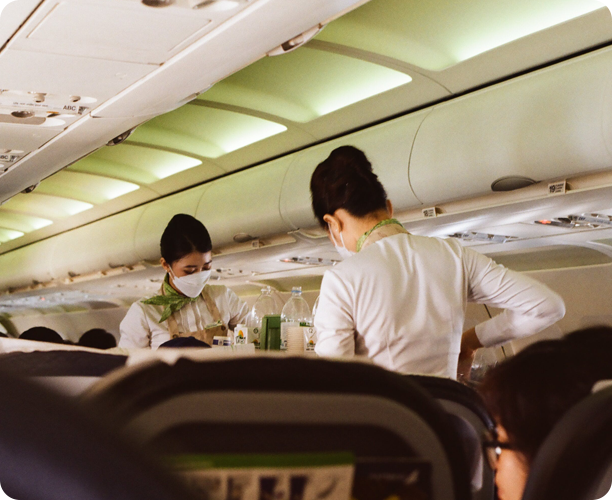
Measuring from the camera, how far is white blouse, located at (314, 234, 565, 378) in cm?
195

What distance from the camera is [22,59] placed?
8.64ft

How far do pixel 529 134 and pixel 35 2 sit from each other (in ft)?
7.82

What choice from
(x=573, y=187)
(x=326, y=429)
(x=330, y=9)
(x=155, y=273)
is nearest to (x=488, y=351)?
(x=573, y=187)

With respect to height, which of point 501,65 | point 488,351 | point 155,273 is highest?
point 501,65

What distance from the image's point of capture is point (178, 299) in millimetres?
3447

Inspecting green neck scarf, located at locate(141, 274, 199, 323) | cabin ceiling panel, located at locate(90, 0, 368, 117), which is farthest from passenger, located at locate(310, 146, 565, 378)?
green neck scarf, located at locate(141, 274, 199, 323)

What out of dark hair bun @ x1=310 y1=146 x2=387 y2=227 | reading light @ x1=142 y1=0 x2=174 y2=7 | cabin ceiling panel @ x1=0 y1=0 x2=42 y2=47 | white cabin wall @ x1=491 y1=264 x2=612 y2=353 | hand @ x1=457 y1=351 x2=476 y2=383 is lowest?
white cabin wall @ x1=491 y1=264 x2=612 y2=353

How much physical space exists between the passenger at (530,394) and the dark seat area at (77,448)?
0.50 m

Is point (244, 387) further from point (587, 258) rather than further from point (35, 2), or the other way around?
point (587, 258)

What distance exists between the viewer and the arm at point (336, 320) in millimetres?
1938

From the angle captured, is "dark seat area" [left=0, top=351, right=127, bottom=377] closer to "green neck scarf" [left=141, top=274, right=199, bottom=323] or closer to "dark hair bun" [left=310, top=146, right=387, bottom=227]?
"dark hair bun" [left=310, top=146, right=387, bottom=227]

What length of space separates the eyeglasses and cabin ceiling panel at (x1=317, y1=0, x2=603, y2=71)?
3120 millimetres

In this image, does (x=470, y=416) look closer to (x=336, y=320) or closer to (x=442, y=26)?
(x=336, y=320)

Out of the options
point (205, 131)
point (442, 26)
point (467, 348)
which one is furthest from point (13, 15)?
point (205, 131)
